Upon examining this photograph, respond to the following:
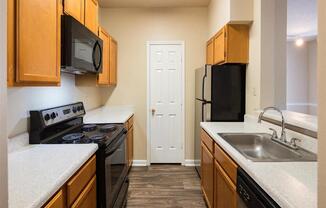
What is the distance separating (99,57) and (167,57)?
6.15 ft

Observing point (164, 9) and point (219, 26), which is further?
point (164, 9)

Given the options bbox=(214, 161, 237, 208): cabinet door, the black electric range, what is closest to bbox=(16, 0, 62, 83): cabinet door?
the black electric range

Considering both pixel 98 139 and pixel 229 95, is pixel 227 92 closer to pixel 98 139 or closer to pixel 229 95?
pixel 229 95

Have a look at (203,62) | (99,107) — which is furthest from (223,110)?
(99,107)

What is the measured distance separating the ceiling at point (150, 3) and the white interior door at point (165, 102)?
2.13 feet

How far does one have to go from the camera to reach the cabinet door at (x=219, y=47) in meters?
3.18

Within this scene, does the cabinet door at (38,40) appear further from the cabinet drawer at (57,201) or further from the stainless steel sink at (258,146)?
the stainless steel sink at (258,146)

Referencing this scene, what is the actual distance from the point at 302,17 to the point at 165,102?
3.40 m

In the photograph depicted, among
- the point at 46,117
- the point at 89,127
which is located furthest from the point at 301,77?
the point at 46,117

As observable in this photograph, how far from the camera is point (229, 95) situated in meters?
3.25

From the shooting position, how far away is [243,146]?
2.35 metres

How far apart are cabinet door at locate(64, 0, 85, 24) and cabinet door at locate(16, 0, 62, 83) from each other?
0.16m

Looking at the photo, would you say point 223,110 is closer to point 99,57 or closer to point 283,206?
point 99,57

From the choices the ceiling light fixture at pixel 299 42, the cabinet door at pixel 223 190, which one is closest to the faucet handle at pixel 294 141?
the cabinet door at pixel 223 190
